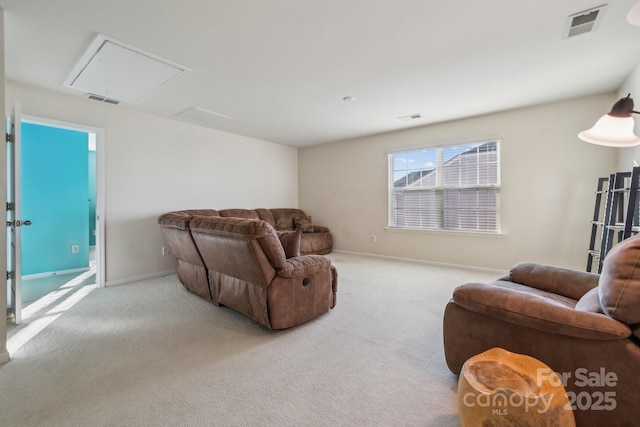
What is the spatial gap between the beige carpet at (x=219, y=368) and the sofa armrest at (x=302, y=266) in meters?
0.50

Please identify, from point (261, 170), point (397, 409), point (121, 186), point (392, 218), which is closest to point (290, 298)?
point (397, 409)

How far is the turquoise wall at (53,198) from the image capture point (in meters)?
3.96

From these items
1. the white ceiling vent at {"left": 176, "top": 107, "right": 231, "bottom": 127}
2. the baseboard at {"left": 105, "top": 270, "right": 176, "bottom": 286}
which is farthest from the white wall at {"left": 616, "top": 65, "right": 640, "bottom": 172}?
the baseboard at {"left": 105, "top": 270, "right": 176, "bottom": 286}

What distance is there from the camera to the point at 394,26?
2.05 m

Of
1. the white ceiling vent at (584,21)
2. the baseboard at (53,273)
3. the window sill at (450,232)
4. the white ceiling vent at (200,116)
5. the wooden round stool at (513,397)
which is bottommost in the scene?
the baseboard at (53,273)

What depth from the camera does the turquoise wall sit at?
13.0ft

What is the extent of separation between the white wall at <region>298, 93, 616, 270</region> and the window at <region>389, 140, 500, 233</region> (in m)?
0.13

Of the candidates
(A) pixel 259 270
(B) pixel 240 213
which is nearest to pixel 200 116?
(B) pixel 240 213

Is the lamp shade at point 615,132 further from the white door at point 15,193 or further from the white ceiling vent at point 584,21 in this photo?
the white door at point 15,193

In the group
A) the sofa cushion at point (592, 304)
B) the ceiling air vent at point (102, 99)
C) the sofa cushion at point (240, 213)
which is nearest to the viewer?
the sofa cushion at point (592, 304)

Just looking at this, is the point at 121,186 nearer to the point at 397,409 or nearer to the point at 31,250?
the point at 31,250

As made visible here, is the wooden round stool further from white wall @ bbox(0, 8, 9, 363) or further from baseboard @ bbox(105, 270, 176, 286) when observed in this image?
baseboard @ bbox(105, 270, 176, 286)

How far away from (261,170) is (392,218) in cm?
288

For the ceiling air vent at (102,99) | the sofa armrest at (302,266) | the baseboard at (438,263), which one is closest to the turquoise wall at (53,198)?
the ceiling air vent at (102,99)
